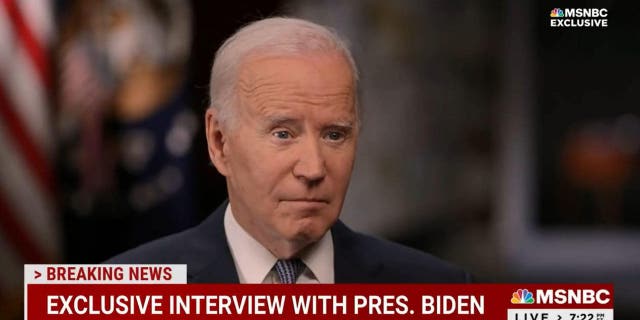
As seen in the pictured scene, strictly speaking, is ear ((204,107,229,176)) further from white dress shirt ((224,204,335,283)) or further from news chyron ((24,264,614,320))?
news chyron ((24,264,614,320))

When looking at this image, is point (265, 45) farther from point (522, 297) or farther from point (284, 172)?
point (522, 297)

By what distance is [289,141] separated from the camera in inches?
74.7

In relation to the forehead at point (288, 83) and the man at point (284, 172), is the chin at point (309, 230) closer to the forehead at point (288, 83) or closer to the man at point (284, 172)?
the man at point (284, 172)

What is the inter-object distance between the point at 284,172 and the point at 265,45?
279mm

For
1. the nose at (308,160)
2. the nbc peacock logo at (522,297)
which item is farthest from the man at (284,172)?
the nbc peacock logo at (522,297)

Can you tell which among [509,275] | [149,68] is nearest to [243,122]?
[149,68]

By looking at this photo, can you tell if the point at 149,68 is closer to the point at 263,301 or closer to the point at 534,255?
the point at 263,301

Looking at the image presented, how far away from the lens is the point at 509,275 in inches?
80.0

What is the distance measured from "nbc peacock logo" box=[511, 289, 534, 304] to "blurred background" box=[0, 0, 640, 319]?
3cm

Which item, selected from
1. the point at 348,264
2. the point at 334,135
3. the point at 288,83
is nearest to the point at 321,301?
the point at 348,264

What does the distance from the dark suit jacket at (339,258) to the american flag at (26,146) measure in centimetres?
20

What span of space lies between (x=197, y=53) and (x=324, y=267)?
0.57 metres

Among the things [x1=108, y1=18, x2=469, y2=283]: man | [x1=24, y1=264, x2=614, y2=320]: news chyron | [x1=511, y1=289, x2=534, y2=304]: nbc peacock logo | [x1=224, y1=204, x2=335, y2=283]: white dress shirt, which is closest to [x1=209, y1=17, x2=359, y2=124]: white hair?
[x1=108, y1=18, x2=469, y2=283]: man

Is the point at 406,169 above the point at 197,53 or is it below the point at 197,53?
below
